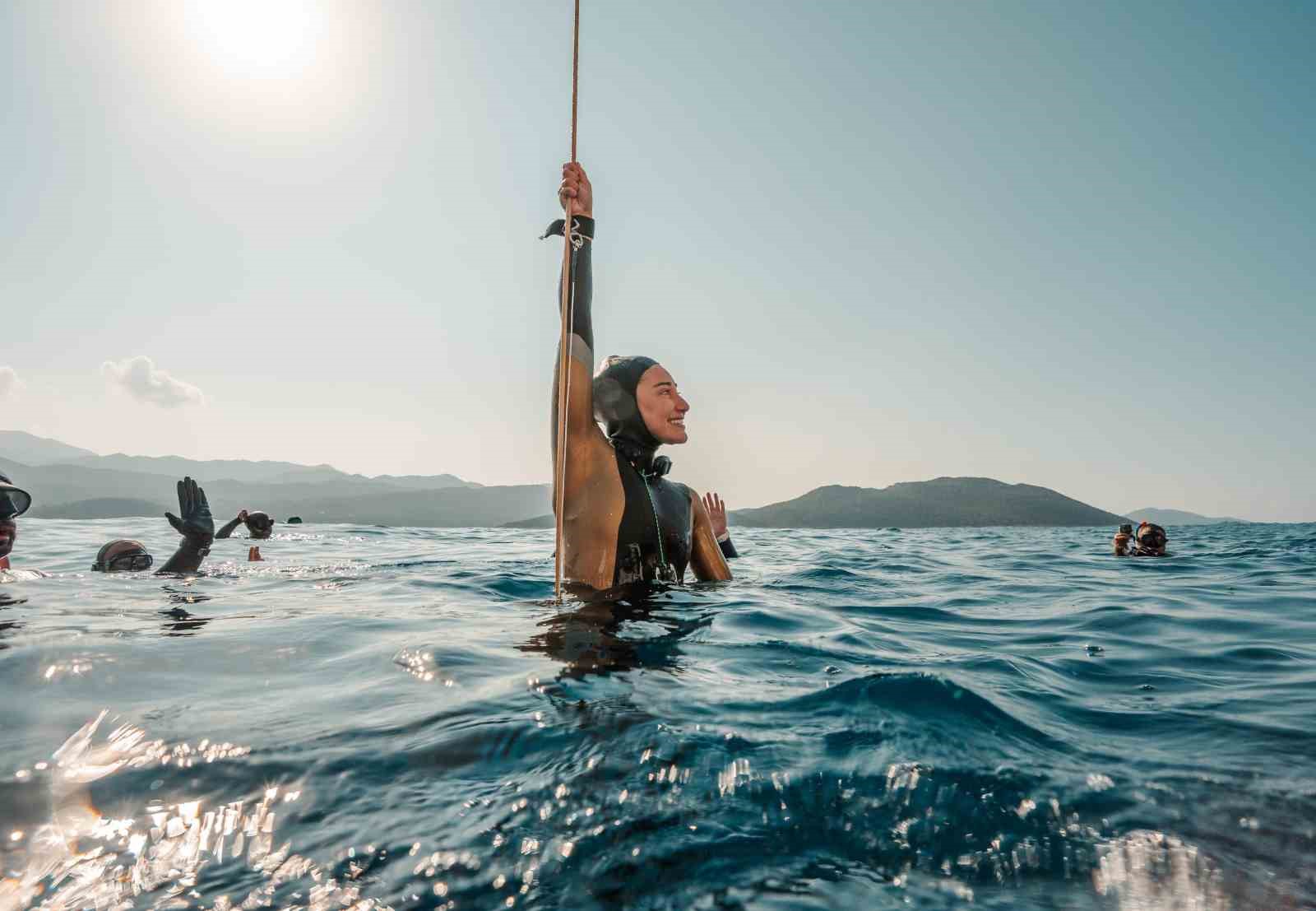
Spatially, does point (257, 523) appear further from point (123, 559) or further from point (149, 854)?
point (149, 854)

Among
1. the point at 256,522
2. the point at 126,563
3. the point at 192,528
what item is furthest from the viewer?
the point at 256,522

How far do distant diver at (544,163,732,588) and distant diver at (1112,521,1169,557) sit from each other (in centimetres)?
1124

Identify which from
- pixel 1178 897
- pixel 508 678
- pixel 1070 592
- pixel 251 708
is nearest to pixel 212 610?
pixel 251 708

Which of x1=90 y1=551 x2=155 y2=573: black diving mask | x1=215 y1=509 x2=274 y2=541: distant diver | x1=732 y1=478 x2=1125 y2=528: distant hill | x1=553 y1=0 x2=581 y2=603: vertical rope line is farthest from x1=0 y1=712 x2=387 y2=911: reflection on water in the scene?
x1=732 y1=478 x2=1125 y2=528: distant hill

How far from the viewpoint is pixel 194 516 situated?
22.0ft

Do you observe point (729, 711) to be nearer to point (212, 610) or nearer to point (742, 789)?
point (742, 789)

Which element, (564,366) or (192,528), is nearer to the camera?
(564,366)

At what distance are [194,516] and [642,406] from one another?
4786 mm

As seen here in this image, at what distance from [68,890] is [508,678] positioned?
1.58m

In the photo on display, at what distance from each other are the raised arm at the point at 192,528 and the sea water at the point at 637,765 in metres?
2.34

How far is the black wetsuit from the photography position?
4.37 meters

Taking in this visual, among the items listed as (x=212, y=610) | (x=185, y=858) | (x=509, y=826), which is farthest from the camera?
(x=212, y=610)

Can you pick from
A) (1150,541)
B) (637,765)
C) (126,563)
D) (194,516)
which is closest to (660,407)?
(637,765)

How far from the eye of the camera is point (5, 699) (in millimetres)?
2607
